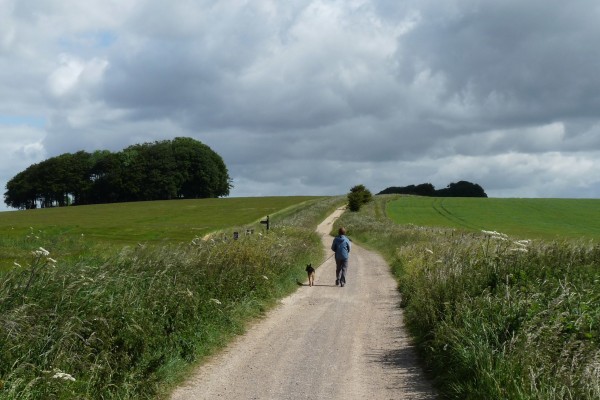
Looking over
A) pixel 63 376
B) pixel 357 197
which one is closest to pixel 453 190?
pixel 357 197

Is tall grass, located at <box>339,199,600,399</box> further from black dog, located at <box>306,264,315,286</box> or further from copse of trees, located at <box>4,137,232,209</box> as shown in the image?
copse of trees, located at <box>4,137,232,209</box>

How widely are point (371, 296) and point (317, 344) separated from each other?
23.2 feet

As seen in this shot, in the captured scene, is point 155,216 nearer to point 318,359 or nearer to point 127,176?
point 127,176

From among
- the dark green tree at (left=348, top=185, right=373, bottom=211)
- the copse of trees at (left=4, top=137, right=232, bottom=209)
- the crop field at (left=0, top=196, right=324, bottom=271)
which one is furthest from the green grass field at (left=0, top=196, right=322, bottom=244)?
the copse of trees at (left=4, top=137, right=232, bottom=209)

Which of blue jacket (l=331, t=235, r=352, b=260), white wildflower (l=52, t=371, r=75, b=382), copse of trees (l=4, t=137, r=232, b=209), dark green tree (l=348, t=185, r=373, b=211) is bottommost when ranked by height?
white wildflower (l=52, t=371, r=75, b=382)

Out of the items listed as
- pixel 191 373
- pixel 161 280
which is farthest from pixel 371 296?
pixel 191 373

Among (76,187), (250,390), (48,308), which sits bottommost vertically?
(250,390)

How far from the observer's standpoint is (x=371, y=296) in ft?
61.4

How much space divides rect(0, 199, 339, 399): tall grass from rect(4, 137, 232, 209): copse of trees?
106089 millimetres

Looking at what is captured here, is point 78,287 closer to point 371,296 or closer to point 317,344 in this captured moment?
point 317,344

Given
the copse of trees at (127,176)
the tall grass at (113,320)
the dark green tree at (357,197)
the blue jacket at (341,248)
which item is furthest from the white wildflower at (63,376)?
the copse of trees at (127,176)

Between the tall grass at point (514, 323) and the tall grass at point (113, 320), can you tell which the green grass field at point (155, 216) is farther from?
the tall grass at point (514, 323)

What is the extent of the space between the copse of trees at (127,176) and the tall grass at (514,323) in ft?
351

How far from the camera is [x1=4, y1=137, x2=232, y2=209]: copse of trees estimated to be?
119062 mm
